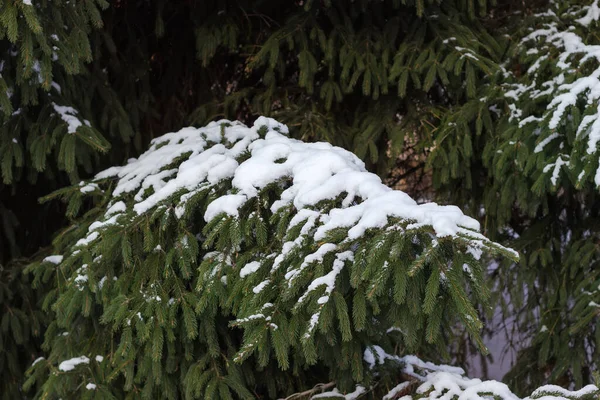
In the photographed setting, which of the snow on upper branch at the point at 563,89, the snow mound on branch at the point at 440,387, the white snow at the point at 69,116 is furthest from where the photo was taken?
A: the white snow at the point at 69,116

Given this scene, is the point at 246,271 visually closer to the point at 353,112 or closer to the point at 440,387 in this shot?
the point at 440,387

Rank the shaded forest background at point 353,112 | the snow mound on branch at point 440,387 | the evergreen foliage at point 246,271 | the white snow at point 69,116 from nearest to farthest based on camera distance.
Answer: the evergreen foliage at point 246,271, the snow mound on branch at point 440,387, the white snow at point 69,116, the shaded forest background at point 353,112

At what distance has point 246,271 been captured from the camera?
262 cm

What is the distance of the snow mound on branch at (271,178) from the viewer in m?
2.32

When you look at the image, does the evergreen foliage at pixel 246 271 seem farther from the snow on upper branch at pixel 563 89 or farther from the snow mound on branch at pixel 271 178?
the snow on upper branch at pixel 563 89

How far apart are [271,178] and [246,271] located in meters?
0.40

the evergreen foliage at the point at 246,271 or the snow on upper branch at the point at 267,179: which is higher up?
the snow on upper branch at the point at 267,179

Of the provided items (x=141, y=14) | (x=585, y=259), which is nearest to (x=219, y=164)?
(x=141, y=14)

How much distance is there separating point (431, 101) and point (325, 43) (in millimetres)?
832

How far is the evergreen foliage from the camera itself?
225 centimetres

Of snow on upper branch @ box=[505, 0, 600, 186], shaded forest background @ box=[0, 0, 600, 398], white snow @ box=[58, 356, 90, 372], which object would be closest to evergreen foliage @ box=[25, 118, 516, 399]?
white snow @ box=[58, 356, 90, 372]

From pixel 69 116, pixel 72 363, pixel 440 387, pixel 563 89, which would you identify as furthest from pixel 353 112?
pixel 72 363

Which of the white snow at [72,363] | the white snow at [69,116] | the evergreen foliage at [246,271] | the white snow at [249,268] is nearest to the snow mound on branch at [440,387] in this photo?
the evergreen foliage at [246,271]

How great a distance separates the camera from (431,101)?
14.3ft
